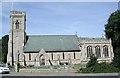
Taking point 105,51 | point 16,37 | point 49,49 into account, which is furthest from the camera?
point 16,37

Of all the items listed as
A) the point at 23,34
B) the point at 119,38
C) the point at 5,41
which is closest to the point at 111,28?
the point at 119,38

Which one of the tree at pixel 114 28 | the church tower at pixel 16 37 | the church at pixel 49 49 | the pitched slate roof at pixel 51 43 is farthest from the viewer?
the pitched slate roof at pixel 51 43

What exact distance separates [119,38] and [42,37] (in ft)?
116

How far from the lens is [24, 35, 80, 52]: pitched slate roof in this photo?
74438mm

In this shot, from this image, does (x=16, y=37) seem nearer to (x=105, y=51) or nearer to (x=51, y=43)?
(x=51, y=43)

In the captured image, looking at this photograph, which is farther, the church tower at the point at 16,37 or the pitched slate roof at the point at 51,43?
the pitched slate roof at the point at 51,43

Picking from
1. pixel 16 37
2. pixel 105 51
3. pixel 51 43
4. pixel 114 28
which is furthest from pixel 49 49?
pixel 114 28

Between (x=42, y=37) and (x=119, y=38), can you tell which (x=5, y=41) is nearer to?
(x=42, y=37)

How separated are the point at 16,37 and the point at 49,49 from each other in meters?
9.91

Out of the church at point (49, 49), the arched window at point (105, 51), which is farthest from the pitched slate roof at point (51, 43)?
the arched window at point (105, 51)

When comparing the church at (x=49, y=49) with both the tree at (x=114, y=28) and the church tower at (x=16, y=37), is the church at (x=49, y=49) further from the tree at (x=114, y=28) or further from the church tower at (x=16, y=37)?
the tree at (x=114, y=28)

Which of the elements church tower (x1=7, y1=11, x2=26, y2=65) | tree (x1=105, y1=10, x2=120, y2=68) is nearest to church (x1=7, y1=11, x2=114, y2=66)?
church tower (x1=7, y1=11, x2=26, y2=65)

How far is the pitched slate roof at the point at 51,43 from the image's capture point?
74438mm

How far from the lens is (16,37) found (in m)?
74.8
